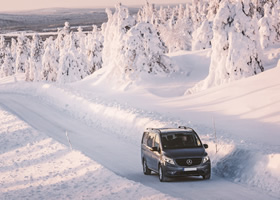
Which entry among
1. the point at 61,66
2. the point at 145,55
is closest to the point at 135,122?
the point at 145,55

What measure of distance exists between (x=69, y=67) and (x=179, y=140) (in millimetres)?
72225

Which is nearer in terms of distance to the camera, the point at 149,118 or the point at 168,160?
the point at 168,160

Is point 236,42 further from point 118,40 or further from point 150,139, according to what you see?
point 150,139

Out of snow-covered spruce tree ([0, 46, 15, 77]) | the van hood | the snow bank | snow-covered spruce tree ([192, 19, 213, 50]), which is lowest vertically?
snow-covered spruce tree ([0, 46, 15, 77])

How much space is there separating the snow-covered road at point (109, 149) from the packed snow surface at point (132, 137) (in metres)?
0.03

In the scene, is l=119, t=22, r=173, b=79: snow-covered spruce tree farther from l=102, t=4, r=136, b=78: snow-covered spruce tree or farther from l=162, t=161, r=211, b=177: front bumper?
l=162, t=161, r=211, b=177: front bumper

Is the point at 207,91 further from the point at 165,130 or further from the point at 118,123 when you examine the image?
the point at 165,130

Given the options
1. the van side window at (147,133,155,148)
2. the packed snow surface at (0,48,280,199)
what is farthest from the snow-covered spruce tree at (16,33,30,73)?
the van side window at (147,133,155,148)

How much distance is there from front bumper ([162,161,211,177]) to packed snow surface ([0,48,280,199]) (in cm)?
34

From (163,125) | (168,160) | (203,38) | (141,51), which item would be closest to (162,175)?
(168,160)

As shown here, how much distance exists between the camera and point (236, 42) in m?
42.4

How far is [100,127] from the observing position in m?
34.7

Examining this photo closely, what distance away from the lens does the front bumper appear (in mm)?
15484

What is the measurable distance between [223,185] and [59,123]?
22588mm
